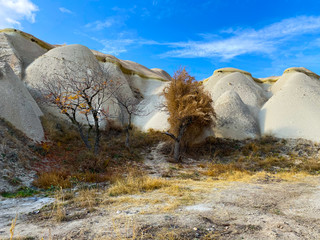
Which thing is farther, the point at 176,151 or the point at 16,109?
the point at 176,151

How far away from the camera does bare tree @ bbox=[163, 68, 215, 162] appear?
49.6 feet

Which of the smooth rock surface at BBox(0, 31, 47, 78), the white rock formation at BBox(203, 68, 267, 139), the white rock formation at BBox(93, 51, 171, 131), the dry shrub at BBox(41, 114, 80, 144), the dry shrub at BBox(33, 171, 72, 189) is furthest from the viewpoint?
the smooth rock surface at BBox(0, 31, 47, 78)

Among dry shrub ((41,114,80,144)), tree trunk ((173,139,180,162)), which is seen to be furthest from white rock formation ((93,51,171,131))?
dry shrub ((41,114,80,144))

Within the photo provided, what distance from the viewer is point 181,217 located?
390 centimetres

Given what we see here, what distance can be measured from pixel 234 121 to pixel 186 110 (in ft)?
23.8

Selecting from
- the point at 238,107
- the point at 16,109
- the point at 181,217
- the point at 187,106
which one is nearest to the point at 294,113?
the point at 238,107

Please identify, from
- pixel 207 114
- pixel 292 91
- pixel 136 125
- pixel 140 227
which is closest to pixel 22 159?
→ pixel 140 227

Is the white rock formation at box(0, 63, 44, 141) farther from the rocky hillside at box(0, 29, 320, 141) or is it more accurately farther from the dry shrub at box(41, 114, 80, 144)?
the dry shrub at box(41, 114, 80, 144)

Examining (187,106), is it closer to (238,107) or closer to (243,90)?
(238,107)

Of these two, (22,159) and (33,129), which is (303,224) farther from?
(33,129)

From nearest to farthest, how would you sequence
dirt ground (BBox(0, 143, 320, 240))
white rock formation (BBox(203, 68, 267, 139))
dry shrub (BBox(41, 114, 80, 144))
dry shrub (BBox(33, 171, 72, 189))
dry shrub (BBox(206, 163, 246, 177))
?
dirt ground (BBox(0, 143, 320, 240)) → dry shrub (BBox(33, 171, 72, 189)) → dry shrub (BBox(206, 163, 246, 177)) → dry shrub (BBox(41, 114, 80, 144)) → white rock formation (BBox(203, 68, 267, 139))

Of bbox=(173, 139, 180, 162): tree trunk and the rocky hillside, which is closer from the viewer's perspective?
the rocky hillside

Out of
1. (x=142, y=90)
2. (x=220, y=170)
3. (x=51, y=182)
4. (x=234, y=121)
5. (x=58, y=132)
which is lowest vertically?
(x=220, y=170)

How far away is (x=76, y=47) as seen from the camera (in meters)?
27.2
